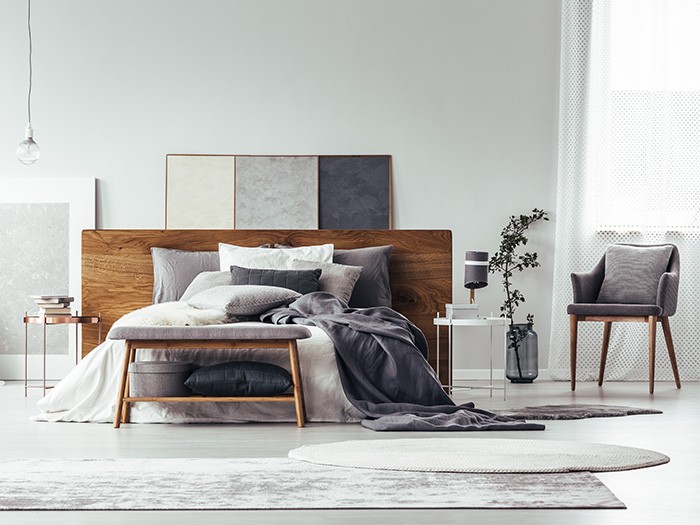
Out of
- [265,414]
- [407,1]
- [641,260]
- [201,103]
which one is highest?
[407,1]

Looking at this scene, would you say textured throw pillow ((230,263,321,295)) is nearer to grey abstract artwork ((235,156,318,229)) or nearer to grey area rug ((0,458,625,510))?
grey abstract artwork ((235,156,318,229))

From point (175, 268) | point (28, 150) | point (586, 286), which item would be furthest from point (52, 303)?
point (586, 286)

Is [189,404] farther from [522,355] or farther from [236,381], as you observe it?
[522,355]

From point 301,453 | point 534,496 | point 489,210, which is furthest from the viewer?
point 489,210

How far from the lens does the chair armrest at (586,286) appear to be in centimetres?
684

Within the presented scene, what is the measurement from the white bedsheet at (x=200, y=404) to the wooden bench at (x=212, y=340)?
0.59 feet

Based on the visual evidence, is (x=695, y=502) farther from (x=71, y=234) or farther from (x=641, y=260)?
(x=71, y=234)

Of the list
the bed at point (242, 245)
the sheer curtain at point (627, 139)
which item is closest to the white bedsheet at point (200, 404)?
the bed at point (242, 245)

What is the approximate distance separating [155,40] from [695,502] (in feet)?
18.3

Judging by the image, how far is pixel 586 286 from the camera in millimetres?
6887

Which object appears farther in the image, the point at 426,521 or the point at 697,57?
the point at 697,57

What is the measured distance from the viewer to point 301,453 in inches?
145

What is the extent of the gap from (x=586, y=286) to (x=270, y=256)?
214cm

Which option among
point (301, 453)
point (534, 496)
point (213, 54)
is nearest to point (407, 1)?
point (213, 54)
